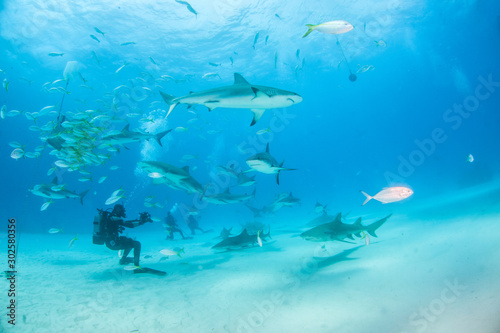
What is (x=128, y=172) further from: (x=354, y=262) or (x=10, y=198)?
(x=354, y=262)

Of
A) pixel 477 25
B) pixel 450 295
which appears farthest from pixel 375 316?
pixel 477 25

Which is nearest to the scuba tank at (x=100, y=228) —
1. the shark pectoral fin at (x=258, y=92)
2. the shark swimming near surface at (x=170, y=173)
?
the shark swimming near surface at (x=170, y=173)

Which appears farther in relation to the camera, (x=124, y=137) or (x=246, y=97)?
(x=124, y=137)

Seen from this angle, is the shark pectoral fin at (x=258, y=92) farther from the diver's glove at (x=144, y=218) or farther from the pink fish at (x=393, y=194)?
the diver's glove at (x=144, y=218)

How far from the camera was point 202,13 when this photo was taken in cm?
2112

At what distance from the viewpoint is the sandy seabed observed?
329 cm

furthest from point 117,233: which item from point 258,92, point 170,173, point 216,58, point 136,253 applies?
point 216,58

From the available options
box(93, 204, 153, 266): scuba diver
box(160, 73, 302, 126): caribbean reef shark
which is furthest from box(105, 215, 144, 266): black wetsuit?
box(160, 73, 302, 126): caribbean reef shark

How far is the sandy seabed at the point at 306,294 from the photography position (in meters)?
3.29

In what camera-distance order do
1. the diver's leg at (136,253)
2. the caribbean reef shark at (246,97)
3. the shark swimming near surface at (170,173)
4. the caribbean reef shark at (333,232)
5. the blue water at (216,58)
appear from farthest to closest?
1. the blue water at (216,58)
2. the diver's leg at (136,253)
3. the shark swimming near surface at (170,173)
4. the caribbean reef shark at (333,232)
5. the caribbean reef shark at (246,97)

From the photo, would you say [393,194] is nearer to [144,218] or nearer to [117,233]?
[144,218]

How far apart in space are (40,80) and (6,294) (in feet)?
120

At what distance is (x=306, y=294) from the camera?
177 inches

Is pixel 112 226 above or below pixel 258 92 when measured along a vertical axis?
below
